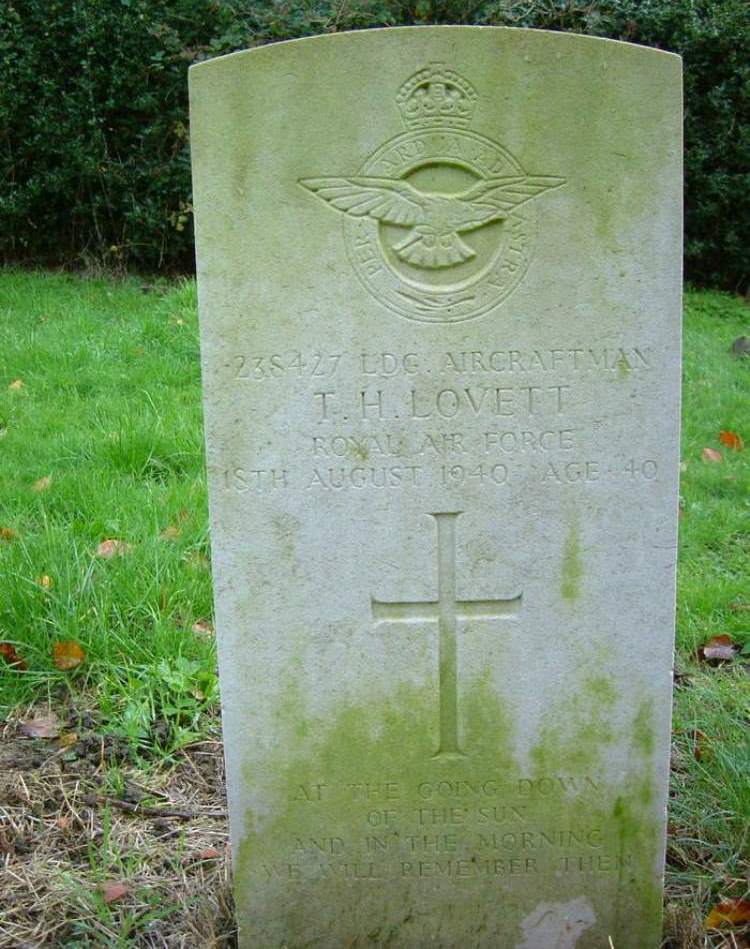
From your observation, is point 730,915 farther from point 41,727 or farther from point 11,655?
point 11,655

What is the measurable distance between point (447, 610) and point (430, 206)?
846 millimetres

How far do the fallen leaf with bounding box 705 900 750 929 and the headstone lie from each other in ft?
0.47

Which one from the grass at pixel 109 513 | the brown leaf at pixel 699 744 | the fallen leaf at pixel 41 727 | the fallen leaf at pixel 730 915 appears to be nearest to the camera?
the fallen leaf at pixel 730 915

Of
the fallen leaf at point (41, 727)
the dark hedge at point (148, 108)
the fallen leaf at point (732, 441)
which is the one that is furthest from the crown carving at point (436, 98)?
the dark hedge at point (148, 108)

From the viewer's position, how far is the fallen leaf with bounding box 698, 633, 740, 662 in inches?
140

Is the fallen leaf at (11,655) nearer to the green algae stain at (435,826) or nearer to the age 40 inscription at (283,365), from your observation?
the green algae stain at (435,826)

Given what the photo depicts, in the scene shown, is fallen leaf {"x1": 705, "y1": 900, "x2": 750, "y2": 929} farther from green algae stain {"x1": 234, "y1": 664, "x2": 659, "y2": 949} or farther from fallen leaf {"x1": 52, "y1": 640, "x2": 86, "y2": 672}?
fallen leaf {"x1": 52, "y1": 640, "x2": 86, "y2": 672}

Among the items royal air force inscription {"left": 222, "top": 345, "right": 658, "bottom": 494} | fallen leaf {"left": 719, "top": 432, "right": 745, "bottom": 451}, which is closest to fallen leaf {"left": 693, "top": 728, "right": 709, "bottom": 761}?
royal air force inscription {"left": 222, "top": 345, "right": 658, "bottom": 494}

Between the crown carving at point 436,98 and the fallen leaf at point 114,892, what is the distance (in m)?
1.85

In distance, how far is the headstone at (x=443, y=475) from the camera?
2115 mm

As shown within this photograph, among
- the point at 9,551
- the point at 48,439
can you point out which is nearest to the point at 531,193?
the point at 9,551

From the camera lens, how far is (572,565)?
7.61ft

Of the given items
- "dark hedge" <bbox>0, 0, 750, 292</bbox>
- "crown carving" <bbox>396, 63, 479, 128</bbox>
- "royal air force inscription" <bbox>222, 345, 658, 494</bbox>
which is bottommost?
"royal air force inscription" <bbox>222, 345, 658, 494</bbox>

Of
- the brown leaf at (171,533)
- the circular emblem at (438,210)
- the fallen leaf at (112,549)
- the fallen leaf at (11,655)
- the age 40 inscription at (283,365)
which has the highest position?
the circular emblem at (438,210)
